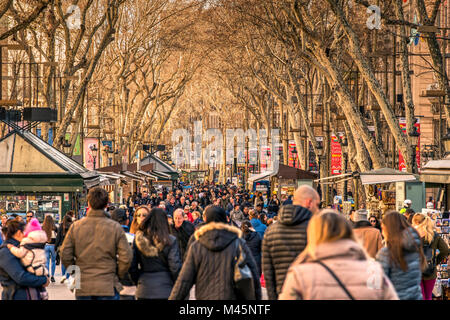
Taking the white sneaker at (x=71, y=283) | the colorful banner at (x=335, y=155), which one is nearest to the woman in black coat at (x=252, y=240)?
the white sneaker at (x=71, y=283)

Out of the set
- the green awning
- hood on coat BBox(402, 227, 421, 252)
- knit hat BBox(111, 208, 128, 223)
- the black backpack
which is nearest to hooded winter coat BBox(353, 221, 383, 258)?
the black backpack

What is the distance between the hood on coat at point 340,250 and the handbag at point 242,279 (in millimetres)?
2090

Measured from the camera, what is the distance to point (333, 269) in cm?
417

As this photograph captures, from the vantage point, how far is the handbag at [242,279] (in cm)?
630

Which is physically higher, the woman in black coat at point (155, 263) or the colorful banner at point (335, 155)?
the colorful banner at point (335, 155)

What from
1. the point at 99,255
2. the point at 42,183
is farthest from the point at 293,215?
the point at 42,183

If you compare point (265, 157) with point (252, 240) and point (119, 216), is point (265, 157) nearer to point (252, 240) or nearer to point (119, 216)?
point (252, 240)

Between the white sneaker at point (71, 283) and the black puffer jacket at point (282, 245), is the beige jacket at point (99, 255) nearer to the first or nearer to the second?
the white sneaker at point (71, 283)

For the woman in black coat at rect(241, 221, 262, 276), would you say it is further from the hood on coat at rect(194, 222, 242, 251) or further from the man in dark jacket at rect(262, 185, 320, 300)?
the hood on coat at rect(194, 222, 242, 251)

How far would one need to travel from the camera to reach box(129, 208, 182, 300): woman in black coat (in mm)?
7203

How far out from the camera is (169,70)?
199 feet

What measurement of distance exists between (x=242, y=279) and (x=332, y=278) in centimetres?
219

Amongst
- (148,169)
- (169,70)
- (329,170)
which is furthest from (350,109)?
(169,70)
